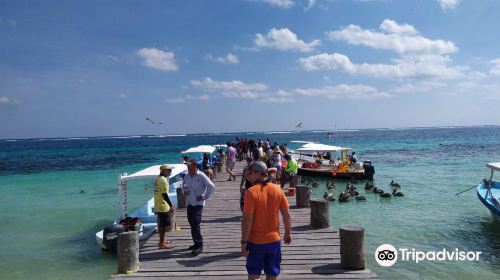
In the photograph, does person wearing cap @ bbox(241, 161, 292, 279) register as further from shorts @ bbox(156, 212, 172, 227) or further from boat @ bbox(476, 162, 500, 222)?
boat @ bbox(476, 162, 500, 222)

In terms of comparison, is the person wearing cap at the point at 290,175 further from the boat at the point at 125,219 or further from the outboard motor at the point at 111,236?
the outboard motor at the point at 111,236

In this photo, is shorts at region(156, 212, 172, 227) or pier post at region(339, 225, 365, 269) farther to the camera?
shorts at region(156, 212, 172, 227)

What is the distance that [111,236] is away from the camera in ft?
36.8

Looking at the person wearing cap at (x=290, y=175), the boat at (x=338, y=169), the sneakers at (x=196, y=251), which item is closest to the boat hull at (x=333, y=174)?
the boat at (x=338, y=169)

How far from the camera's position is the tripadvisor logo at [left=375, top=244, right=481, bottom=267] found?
33.0 ft

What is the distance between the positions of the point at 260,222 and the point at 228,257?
313 centimetres

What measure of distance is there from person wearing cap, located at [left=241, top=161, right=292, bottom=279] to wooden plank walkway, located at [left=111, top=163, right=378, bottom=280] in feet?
6.14

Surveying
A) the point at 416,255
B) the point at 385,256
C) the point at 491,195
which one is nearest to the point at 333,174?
the point at 491,195

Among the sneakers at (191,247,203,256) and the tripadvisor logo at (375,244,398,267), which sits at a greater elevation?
the sneakers at (191,247,203,256)

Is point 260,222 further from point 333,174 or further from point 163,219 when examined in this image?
point 333,174

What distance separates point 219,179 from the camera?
19844 millimetres

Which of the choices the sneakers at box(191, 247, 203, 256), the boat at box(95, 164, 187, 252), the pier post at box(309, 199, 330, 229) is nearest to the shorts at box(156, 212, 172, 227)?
the sneakers at box(191, 247, 203, 256)

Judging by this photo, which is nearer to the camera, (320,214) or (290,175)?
(320,214)

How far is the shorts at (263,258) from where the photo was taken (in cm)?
454
